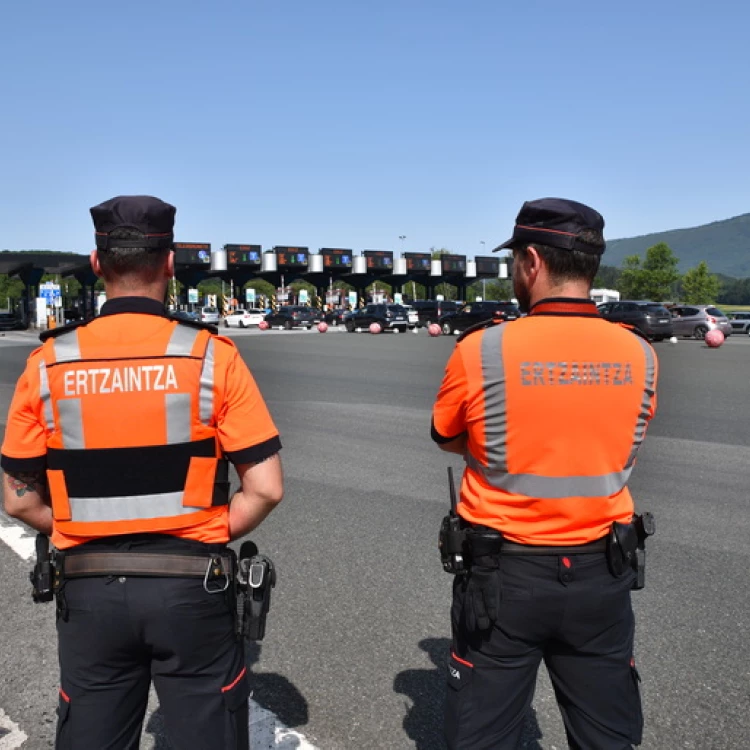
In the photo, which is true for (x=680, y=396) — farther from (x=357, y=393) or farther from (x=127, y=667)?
(x=127, y=667)

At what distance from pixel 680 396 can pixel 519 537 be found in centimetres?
1244

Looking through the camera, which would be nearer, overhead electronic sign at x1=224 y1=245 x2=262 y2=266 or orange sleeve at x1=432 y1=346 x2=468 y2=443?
orange sleeve at x1=432 y1=346 x2=468 y2=443

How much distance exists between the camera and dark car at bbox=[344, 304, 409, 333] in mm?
45062

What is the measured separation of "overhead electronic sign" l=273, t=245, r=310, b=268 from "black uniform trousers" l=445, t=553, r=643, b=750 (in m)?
81.7

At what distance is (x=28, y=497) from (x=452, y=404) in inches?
47.5

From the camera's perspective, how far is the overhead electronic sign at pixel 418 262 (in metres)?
90.4

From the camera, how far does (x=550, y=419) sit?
7.22 feet

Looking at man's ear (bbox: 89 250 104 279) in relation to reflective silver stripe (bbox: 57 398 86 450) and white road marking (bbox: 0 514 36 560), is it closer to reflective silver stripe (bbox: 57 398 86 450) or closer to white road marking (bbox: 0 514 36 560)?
reflective silver stripe (bbox: 57 398 86 450)

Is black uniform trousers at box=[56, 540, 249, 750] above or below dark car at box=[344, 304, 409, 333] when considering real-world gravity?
above

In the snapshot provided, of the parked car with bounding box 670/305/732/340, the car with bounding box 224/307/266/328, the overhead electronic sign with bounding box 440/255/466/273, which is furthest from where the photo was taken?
the overhead electronic sign with bounding box 440/255/466/273

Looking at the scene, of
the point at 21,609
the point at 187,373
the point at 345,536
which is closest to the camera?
the point at 187,373

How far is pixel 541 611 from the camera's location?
7.14ft

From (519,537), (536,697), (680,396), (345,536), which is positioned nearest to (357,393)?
(680,396)

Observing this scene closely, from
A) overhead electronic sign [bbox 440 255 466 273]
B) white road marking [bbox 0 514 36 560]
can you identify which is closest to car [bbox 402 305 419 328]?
white road marking [bbox 0 514 36 560]
